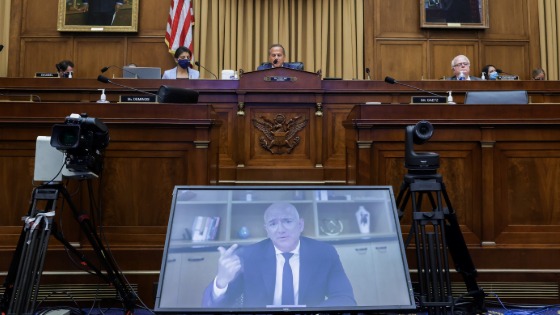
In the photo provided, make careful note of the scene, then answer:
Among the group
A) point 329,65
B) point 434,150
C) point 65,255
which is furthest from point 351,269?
point 329,65

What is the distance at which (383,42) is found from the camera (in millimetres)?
6648

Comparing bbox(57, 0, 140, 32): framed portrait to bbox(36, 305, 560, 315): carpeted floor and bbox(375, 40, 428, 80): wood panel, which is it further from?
bbox(36, 305, 560, 315): carpeted floor

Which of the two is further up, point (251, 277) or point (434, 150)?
point (434, 150)

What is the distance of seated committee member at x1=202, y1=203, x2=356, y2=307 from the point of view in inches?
60.9

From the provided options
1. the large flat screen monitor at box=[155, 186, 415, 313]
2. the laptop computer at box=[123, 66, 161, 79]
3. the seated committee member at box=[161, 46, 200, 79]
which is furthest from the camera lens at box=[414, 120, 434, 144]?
the seated committee member at box=[161, 46, 200, 79]

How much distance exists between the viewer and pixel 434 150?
259 cm

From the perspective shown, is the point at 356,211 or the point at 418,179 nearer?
the point at 356,211

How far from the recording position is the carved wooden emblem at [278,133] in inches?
149

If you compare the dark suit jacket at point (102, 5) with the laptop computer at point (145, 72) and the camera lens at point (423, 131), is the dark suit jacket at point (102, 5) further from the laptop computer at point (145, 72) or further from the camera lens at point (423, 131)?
the camera lens at point (423, 131)

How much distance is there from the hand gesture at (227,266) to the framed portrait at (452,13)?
231 inches

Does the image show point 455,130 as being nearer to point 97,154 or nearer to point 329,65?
point 97,154

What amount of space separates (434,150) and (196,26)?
15.9 ft

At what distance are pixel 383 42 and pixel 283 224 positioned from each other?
18.1 ft

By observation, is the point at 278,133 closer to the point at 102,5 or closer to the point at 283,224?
the point at 283,224
